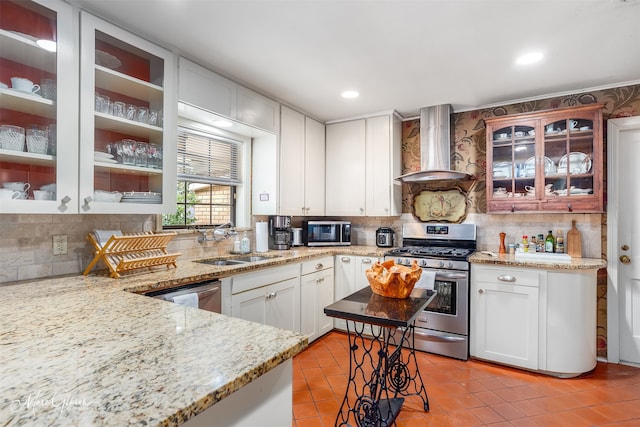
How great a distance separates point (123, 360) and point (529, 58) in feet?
9.87

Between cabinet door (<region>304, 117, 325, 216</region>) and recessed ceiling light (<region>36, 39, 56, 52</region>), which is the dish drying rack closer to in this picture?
recessed ceiling light (<region>36, 39, 56, 52</region>)

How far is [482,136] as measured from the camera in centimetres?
351

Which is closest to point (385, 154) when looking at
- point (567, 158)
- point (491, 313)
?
point (567, 158)

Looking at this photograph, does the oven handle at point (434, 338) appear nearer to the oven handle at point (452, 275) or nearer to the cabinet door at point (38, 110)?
the oven handle at point (452, 275)

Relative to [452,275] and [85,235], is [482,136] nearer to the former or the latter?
[452,275]

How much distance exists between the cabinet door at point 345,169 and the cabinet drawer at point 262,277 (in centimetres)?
123

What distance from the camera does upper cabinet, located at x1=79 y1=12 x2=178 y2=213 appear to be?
182cm

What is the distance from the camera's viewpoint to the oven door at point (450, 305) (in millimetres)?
2904

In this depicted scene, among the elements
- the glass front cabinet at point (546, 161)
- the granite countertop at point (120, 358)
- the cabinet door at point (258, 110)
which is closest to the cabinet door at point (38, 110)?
the granite countertop at point (120, 358)

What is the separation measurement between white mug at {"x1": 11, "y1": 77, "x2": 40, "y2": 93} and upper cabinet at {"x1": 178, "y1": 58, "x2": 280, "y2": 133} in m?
0.85

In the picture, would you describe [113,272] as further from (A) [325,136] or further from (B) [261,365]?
(A) [325,136]

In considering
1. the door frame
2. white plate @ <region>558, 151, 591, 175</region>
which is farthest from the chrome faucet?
the door frame

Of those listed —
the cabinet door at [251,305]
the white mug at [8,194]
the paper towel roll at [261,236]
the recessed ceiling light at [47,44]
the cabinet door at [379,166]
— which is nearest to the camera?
the white mug at [8,194]

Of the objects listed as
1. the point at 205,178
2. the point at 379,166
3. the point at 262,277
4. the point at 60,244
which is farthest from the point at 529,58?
the point at 60,244
